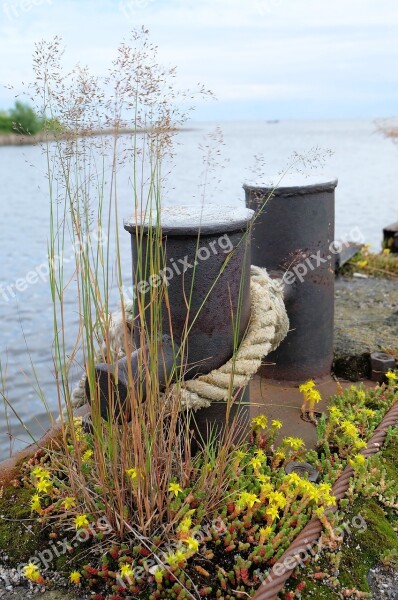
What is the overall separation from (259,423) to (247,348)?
0.35 meters

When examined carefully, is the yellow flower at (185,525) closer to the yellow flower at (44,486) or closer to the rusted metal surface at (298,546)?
the rusted metal surface at (298,546)

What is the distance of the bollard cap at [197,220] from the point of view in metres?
2.16

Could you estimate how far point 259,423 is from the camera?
2510 mm

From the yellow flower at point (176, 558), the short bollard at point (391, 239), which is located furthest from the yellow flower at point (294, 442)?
the short bollard at point (391, 239)

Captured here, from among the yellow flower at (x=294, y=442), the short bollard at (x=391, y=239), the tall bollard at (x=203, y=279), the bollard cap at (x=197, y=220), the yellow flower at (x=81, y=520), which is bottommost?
the yellow flower at (x=81, y=520)

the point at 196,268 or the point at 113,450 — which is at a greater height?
the point at 196,268

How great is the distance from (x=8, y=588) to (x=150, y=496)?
0.50 m

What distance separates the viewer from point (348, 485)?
7.35 feet

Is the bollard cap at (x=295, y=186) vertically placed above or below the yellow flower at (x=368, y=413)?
above

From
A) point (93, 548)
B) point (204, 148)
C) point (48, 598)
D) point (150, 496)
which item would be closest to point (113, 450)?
point (150, 496)

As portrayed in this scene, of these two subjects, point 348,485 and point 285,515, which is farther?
point 348,485

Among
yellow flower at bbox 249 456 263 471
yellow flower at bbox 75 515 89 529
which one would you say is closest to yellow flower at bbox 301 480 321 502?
yellow flower at bbox 249 456 263 471

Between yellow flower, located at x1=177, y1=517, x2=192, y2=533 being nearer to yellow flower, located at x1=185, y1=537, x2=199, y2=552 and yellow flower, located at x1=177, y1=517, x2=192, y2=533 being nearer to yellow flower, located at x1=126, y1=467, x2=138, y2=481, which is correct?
yellow flower, located at x1=185, y1=537, x2=199, y2=552

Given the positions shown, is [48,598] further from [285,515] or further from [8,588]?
[285,515]
